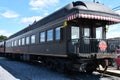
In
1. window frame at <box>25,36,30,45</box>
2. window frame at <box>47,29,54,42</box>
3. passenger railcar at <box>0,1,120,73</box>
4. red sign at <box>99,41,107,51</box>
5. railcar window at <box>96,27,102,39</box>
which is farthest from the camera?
window frame at <box>25,36,30,45</box>

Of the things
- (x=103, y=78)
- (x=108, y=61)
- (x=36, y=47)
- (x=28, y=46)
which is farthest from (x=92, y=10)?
(x=28, y=46)

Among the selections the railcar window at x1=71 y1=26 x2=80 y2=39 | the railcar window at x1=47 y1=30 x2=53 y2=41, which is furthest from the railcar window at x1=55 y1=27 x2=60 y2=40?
the railcar window at x1=71 y1=26 x2=80 y2=39

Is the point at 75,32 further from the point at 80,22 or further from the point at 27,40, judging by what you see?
the point at 27,40

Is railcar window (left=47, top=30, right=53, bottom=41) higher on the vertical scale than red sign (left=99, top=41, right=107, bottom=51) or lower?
higher

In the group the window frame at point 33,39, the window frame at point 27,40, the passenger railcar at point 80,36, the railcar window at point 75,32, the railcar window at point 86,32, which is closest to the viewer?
the passenger railcar at point 80,36

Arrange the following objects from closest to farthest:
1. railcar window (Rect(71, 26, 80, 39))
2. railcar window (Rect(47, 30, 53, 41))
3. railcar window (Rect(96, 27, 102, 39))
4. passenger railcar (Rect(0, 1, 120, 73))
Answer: passenger railcar (Rect(0, 1, 120, 73)), railcar window (Rect(71, 26, 80, 39)), railcar window (Rect(96, 27, 102, 39)), railcar window (Rect(47, 30, 53, 41))

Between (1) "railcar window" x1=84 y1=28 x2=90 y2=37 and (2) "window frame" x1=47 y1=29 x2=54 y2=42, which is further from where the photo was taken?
(2) "window frame" x1=47 y1=29 x2=54 y2=42

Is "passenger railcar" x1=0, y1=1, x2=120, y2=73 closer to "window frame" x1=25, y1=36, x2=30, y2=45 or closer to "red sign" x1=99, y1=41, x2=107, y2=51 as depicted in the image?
"red sign" x1=99, y1=41, x2=107, y2=51

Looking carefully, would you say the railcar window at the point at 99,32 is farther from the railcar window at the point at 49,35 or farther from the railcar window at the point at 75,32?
the railcar window at the point at 49,35

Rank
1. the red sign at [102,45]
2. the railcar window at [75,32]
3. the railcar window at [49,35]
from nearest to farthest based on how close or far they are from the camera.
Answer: the red sign at [102,45] < the railcar window at [75,32] < the railcar window at [49,35]

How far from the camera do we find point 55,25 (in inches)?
543

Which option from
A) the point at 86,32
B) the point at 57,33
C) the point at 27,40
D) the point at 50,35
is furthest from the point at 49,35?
the point at 27,40

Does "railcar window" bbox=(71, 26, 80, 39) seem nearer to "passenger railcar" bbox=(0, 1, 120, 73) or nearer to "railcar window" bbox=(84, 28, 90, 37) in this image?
"passenger railcar" bbox=(0, 1, 120, 73)

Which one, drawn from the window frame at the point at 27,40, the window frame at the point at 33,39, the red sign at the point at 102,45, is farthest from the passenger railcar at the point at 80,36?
the window frame at the point at 27,40
